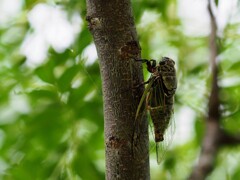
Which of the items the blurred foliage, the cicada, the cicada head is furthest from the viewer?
the blurred foliage

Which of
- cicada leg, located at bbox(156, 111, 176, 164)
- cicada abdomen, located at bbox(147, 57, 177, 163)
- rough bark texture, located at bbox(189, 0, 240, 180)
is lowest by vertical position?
rough bark texture, located at bbox(189, 0, 240, 180)

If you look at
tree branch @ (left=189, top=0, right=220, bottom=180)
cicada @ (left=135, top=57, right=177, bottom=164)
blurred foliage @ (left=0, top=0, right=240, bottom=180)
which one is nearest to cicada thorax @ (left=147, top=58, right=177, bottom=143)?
cicada @ (left=135, top=57, right=177, bottom=164)

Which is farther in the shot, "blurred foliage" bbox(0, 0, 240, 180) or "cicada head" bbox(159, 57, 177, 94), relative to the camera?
"blurred foliage" bbox(0, 0, 240, 180)

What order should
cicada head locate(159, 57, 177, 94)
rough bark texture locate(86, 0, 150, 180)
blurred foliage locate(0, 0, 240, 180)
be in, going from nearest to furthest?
rough bark texture locate(86, 0, 150, 180)
cicada head locate(159, 57, 177, 94)
blurred foliage locate(0, 0, 240, 180)

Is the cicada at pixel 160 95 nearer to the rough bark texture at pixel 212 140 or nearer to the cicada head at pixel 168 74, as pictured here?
the cicada head at pixel 168 74

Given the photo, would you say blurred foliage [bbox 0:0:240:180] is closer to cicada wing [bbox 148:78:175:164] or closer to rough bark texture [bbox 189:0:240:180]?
cicada wing [bbox 148:78:175:164]

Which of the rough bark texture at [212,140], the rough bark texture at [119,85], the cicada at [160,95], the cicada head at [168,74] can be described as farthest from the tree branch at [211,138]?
the cicada head at [168,74]
